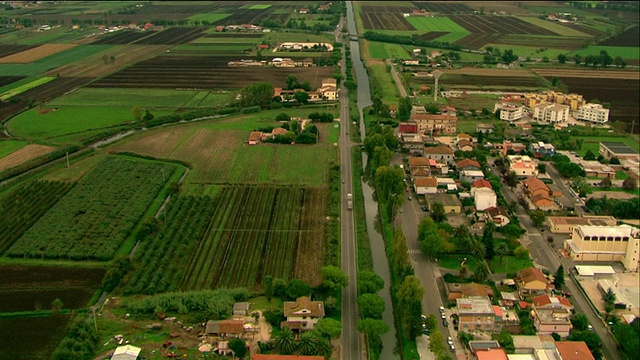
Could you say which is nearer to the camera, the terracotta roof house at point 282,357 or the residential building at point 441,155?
the terracotta roof house at point 282,357

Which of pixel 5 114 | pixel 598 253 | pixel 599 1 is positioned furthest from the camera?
pixel 599 1

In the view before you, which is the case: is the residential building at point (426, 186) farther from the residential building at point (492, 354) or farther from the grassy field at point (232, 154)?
the residential building at point (492, 354)

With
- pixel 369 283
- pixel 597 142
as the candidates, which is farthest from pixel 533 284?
pixel 597 142

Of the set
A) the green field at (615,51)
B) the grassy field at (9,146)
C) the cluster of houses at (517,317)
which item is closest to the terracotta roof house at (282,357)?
the cluster of houses at (517,317)

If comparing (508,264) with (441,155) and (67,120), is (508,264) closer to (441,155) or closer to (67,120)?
(441,155)

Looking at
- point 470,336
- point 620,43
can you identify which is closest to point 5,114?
point 470,336

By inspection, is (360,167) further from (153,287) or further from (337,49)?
(337,49)

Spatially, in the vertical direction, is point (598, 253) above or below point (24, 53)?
below
